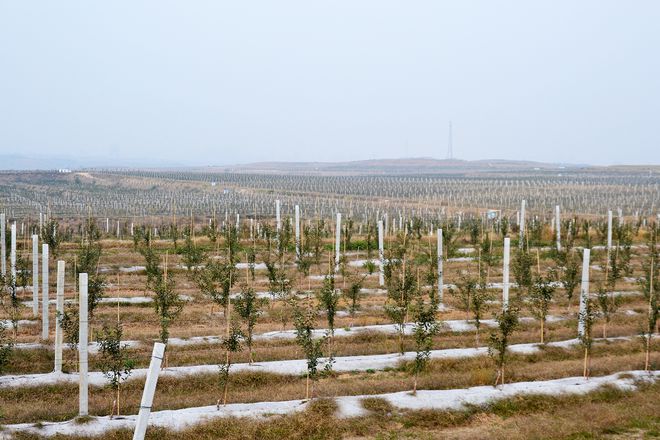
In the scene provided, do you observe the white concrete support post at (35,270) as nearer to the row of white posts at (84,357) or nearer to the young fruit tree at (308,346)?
the row of white posts at (84,357)

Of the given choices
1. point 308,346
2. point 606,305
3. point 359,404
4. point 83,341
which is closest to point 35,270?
point 83,341

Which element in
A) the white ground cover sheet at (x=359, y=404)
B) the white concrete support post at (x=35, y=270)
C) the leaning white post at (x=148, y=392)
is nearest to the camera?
the leaning white post at (x=148, y=392)

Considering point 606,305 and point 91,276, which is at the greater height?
point 91,276

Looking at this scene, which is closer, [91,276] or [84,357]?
[84,357]

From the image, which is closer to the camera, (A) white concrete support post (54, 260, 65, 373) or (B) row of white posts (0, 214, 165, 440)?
(B) row of white posts (0, 214, 165, 440)

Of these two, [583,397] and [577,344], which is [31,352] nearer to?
[583,397]

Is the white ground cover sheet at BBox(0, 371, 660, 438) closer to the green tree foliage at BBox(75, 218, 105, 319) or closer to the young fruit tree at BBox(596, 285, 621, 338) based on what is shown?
the young fruit tree at BBox(596, 285, 621, 338)

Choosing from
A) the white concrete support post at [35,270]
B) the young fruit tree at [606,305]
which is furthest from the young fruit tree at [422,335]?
the white concrete support post at [35,270]

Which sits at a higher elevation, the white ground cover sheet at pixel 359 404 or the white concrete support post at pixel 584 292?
the white concrete support post at pixel 584 292

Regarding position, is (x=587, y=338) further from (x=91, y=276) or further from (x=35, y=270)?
(x=35, y=270)

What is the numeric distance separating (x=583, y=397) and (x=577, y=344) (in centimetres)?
524

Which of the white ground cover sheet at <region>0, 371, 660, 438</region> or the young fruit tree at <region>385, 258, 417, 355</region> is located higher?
the young fruit tree at <region>385, 258, 417, 355</region>

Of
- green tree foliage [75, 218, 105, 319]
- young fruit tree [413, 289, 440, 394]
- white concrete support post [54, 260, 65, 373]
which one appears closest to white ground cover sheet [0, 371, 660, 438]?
young fruit tree [413, 289, 440, 394]

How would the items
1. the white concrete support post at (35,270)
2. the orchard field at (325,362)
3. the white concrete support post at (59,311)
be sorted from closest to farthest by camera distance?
the orchard field at (325,362)
the white concrete support post at (59,311)
the white concrete support post at (35,270)
